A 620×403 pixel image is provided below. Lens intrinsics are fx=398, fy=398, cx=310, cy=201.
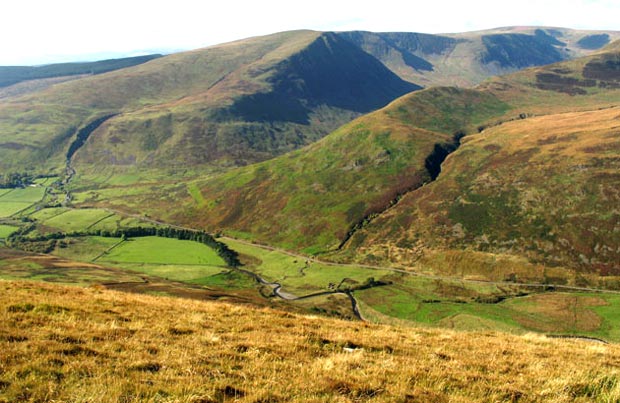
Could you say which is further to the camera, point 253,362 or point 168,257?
point 168,257

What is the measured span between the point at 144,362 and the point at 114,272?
538ft

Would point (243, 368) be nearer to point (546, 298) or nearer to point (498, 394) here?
point (498, 394)

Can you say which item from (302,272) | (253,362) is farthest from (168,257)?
(253,362)

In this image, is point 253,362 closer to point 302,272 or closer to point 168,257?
point 302,272

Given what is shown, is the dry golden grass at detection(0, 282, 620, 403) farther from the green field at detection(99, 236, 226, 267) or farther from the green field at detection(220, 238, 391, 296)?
the green field at detection(99, 236, 226, 267)

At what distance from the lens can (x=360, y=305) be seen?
442 feet

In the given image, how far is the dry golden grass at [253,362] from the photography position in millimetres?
11922

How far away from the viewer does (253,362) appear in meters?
14.8

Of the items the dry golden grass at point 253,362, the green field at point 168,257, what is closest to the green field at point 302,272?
the green field at point 168,257

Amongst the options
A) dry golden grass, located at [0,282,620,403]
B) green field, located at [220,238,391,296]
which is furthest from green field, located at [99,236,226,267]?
dry golden grass, located at [0,282,620,403]

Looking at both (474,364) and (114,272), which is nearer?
(474,364)

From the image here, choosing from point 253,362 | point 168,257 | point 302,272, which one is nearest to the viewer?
point 253,362

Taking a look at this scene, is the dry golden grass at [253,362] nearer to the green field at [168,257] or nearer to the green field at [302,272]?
the green field at [302,272]

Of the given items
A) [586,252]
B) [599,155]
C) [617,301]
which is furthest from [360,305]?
[599,155]
